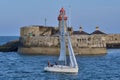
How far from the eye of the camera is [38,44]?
105 metres

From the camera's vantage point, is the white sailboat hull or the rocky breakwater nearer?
the white sailboat hull

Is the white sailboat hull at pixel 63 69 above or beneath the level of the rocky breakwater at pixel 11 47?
beneath

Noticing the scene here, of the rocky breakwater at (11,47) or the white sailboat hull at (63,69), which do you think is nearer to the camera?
the white sailboat hull at (63,69)

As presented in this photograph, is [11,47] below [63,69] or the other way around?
the other way around

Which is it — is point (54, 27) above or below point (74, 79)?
above

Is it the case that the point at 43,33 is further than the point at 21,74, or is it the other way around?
the point at 43,33

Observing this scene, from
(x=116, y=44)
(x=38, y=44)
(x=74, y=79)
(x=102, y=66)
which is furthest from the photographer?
(x=116, y=44)

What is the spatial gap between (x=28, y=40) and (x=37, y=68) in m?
30.7

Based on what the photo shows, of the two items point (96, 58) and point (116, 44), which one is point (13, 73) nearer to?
point (96, 58)

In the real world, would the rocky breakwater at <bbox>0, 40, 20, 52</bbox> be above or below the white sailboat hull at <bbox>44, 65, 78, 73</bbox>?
above

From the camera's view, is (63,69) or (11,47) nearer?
(63,69)

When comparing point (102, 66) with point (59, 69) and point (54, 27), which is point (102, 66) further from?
point (54, 27)

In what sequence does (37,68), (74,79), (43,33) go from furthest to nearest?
(43,33), (37,68), (74,79)

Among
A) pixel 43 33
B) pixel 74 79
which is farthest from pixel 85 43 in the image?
pixel 74 79
